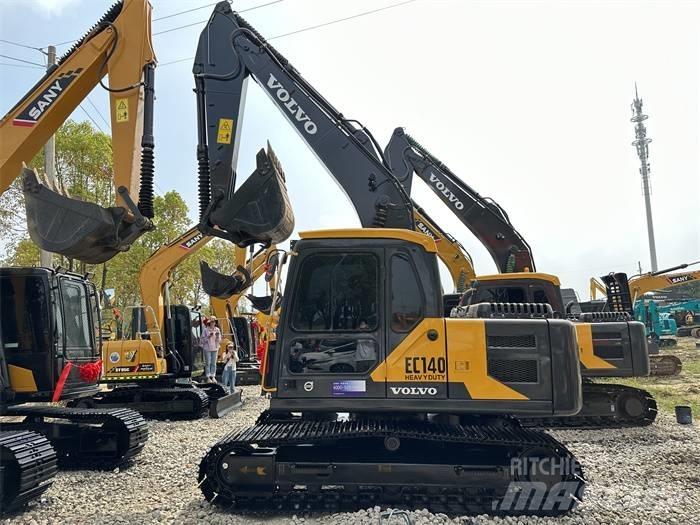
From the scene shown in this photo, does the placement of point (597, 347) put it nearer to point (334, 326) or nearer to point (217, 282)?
point (334, 326)

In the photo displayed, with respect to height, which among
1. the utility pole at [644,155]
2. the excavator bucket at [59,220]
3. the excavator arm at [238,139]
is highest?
the utility pole at [644,155]

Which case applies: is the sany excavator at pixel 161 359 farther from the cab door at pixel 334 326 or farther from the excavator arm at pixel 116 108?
the cab door at pixel 334 326

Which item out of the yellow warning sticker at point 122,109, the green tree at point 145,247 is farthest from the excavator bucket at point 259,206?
the green tree at point 145,247

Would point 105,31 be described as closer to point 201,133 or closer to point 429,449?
point 201,133

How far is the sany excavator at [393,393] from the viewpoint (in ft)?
15.3

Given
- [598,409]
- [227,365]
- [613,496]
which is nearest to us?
[613,496]

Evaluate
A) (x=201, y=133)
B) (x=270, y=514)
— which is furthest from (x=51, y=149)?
(x=270, y=514)

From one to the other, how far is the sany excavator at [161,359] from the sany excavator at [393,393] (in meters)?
6.10

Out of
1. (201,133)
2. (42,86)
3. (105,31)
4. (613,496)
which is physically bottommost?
(613,496)

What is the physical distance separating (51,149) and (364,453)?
13161 millimetres

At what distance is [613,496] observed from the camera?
211 inches

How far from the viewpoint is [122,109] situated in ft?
20.1

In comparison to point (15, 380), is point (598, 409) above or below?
below

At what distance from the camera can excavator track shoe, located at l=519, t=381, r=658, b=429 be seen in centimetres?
904
